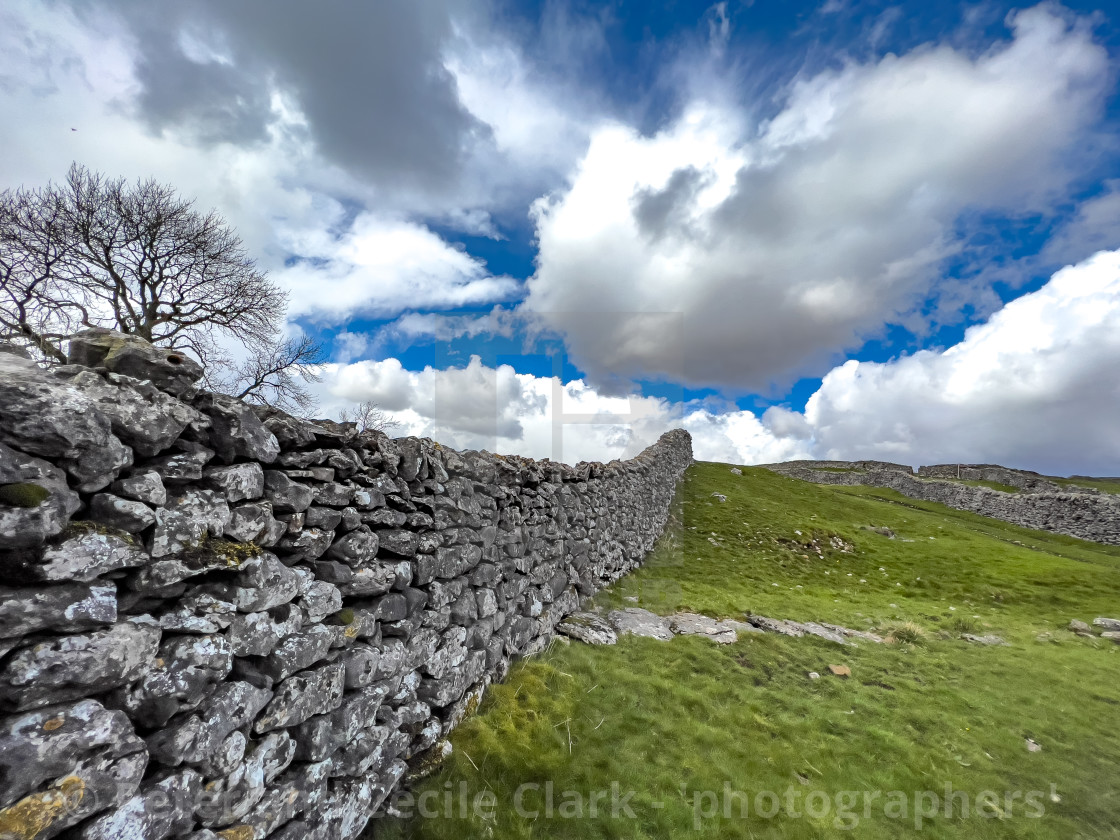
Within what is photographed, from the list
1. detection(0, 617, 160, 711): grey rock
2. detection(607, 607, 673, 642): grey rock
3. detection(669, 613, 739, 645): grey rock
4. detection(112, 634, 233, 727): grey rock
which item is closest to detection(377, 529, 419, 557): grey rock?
detection(112, 634, 233, 727): grey rock

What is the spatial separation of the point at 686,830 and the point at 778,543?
17.6 m

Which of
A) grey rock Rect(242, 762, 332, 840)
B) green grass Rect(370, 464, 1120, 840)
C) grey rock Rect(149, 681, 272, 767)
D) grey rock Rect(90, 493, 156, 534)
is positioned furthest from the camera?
green grass Rect(370, 464, 1120, 840)

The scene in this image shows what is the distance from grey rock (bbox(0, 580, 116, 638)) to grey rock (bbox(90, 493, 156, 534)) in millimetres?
289

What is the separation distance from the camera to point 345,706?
382cm

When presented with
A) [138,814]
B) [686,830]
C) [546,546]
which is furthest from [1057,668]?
[138,814]

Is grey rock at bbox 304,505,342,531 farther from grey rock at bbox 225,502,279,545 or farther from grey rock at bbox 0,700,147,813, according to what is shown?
grey rock at bbox 0,700,147,813

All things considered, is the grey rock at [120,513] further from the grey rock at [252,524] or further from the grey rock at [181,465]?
the grey rock at [252,524]

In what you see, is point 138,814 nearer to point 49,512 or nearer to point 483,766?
point 49,512

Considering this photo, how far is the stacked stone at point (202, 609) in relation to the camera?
6.77 ft

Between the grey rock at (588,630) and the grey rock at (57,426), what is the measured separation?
7.47 metres

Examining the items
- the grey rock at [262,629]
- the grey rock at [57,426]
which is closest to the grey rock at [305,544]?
the grey rock at [262,629]

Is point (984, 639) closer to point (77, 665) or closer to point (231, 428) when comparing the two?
point (231, 428)

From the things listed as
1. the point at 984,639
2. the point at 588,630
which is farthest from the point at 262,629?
the point at 984,639

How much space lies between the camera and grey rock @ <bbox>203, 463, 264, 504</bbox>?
9.63 ft
